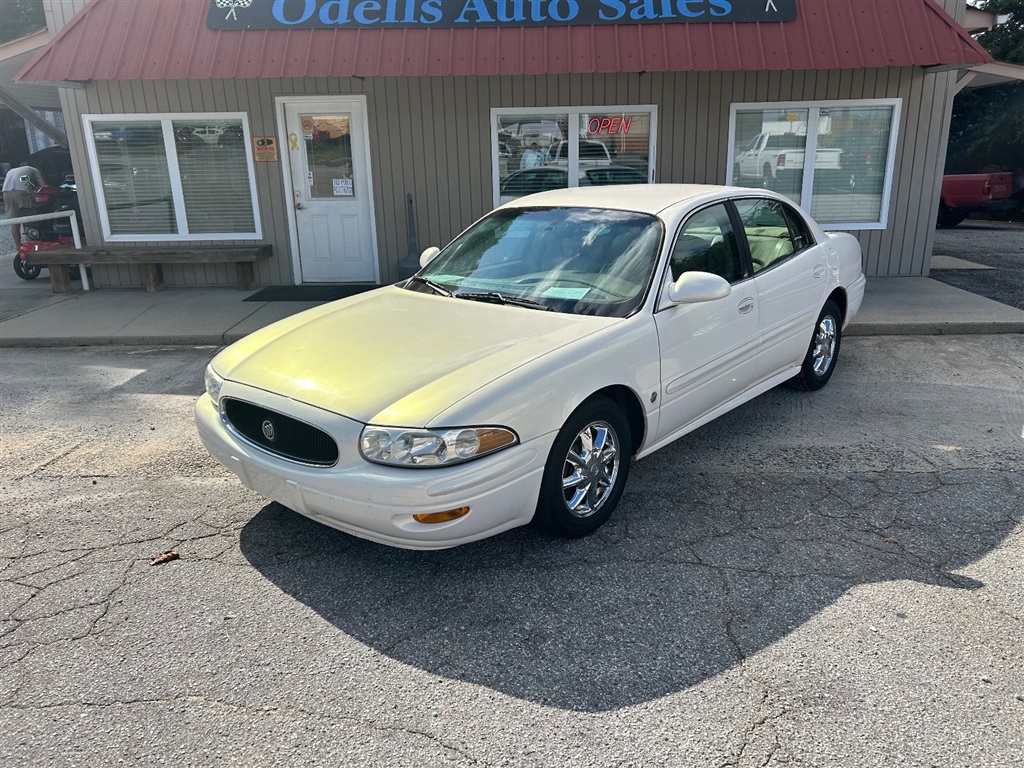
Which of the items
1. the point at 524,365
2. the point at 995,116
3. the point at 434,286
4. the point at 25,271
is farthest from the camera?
the point at 995,116

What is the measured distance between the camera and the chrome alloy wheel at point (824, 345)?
579 cm

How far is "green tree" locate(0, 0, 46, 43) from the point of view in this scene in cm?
3800

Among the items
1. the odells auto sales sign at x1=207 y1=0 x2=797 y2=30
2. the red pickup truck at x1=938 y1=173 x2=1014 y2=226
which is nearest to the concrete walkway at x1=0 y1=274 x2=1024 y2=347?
the odells auto sales sign at x1=207 y1=0 x2=797 y2=30

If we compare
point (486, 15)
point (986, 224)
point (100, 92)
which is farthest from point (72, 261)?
point (986, 224)

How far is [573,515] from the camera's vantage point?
12.2ft

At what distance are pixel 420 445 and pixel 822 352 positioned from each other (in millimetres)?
3918

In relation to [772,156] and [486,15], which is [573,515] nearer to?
[486,15]

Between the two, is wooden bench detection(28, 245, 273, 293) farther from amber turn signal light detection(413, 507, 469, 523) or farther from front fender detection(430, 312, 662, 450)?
→ amber turn signal light detection(413, 507, 469, 523)

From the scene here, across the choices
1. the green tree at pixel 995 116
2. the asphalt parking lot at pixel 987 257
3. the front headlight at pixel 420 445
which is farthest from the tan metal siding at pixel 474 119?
the green tree at pixel 995 116

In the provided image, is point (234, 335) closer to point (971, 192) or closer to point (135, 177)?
point (135, 177)

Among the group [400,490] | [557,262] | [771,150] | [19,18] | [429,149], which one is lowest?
[400,490]

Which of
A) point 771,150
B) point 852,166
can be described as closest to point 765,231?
point 771,150

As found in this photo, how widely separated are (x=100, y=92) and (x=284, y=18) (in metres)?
3.03

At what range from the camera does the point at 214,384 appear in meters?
3.95
